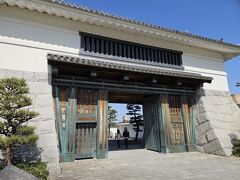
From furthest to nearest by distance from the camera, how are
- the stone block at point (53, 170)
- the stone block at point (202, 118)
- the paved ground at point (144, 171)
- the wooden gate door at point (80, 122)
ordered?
the stone block at point (202, 118) < the wooden gate door at point (80, 122) < the stone block at point (53, 170) < the paved ground at point (144, 171)

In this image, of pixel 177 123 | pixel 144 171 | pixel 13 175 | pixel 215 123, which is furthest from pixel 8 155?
pixel 215 123

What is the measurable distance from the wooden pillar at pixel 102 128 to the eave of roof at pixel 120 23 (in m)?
3.28

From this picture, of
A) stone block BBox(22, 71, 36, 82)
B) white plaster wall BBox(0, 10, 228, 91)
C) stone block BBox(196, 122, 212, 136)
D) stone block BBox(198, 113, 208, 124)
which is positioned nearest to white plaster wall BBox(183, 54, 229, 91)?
stone block BBox(198, 113, 208, 124)

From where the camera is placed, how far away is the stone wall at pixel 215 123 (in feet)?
33.4

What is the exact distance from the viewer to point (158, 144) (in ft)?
35.2

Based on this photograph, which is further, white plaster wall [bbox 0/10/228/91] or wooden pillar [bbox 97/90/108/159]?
wooden pillar [bbox 97/90/108/159]

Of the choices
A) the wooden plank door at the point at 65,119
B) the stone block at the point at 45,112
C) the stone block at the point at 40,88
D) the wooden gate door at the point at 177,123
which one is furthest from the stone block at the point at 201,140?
the stone block at the point at 40,88

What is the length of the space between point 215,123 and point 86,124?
21.6 feet

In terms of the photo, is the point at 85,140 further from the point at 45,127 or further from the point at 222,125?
the point at 222,125

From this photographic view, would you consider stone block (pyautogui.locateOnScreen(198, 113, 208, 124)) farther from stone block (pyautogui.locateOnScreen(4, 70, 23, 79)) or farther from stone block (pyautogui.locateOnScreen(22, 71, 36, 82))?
stone block (pyautogui.locateOnScreen(4, 70, 23, 79))

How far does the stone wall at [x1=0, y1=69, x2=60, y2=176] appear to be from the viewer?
651cm

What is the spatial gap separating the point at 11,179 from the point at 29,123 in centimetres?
303

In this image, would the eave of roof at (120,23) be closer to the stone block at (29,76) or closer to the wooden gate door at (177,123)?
the stone block at (29,76)

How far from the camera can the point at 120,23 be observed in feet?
32.4
